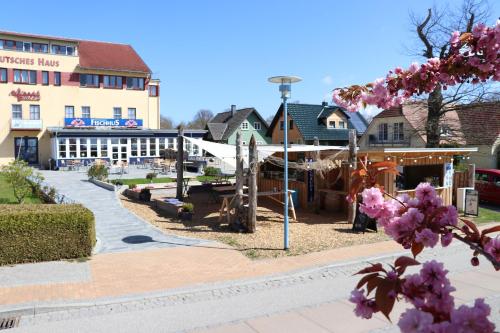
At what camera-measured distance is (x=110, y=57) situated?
133 feet

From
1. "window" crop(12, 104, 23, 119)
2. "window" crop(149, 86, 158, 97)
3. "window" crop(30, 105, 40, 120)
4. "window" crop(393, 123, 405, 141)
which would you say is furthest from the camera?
"window" crop(149, 86, 158, 97)

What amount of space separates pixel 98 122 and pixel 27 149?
19.3ft

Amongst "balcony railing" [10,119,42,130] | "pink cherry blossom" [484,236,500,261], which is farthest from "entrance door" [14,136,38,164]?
"pink cherry blossom" [484,236,500,261]

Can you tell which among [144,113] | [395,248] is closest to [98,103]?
[144,113]

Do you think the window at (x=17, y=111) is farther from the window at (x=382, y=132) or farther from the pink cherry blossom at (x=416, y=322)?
the pink cherry blossom at (x=416, y=322)

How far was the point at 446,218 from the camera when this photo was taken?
2.16 meters

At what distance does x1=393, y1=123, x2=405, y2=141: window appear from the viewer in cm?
3695

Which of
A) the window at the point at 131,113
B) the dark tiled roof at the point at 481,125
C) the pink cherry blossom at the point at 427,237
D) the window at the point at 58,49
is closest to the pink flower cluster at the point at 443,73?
the pink cherry blossom at the point at 427,237

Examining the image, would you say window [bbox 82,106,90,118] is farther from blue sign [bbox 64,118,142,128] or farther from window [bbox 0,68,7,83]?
window [bbox 0,68,7,83]

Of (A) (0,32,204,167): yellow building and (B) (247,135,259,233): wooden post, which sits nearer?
(B) (247,135,259,233): wooden post

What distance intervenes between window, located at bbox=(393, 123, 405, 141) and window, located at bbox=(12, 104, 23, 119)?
30.7 m

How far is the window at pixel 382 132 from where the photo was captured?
38644 mm

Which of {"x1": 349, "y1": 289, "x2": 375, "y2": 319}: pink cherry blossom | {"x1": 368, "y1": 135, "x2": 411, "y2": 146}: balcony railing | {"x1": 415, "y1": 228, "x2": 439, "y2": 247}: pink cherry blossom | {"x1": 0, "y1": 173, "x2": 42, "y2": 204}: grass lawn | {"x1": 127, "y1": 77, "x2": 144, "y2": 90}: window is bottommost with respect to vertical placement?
{"x1": 0, "y1": 173, "x2": 42, "y2": 204}: grass lawn

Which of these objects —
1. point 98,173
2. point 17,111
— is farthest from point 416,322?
point 17,111
